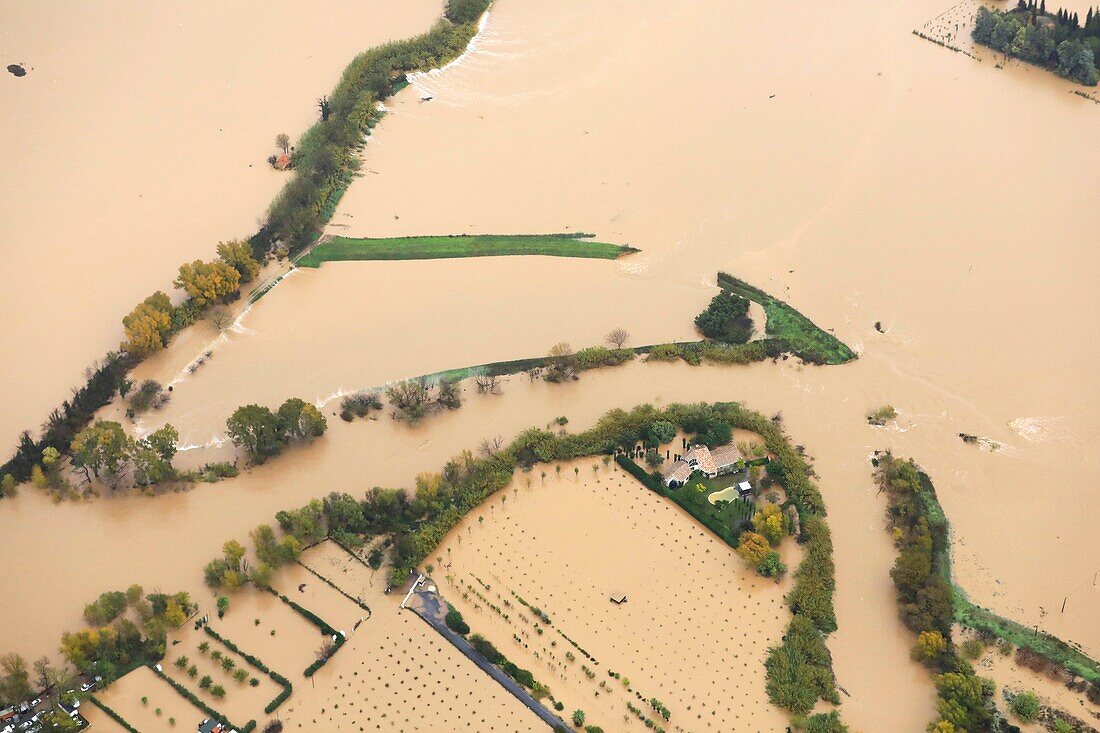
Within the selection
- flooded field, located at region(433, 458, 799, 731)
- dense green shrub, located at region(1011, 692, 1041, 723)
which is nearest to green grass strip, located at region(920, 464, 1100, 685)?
dense green shrub, located at region(1011, 692, 1041, 723)

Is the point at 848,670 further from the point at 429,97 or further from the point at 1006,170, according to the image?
the point at 429,97

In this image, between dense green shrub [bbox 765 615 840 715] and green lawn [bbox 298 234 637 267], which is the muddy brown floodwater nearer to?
green lawn [bbox 298 234 637 267]

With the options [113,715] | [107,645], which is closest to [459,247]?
[107,645]

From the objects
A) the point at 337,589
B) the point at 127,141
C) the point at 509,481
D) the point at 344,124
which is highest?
the point at 344,124

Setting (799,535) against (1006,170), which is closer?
(799,535)

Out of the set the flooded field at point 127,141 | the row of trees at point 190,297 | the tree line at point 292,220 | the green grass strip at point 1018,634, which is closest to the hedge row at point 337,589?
the tree line at point 292,220

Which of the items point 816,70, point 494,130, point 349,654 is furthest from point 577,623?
point 816,70

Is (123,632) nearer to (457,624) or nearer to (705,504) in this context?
(457,624)
